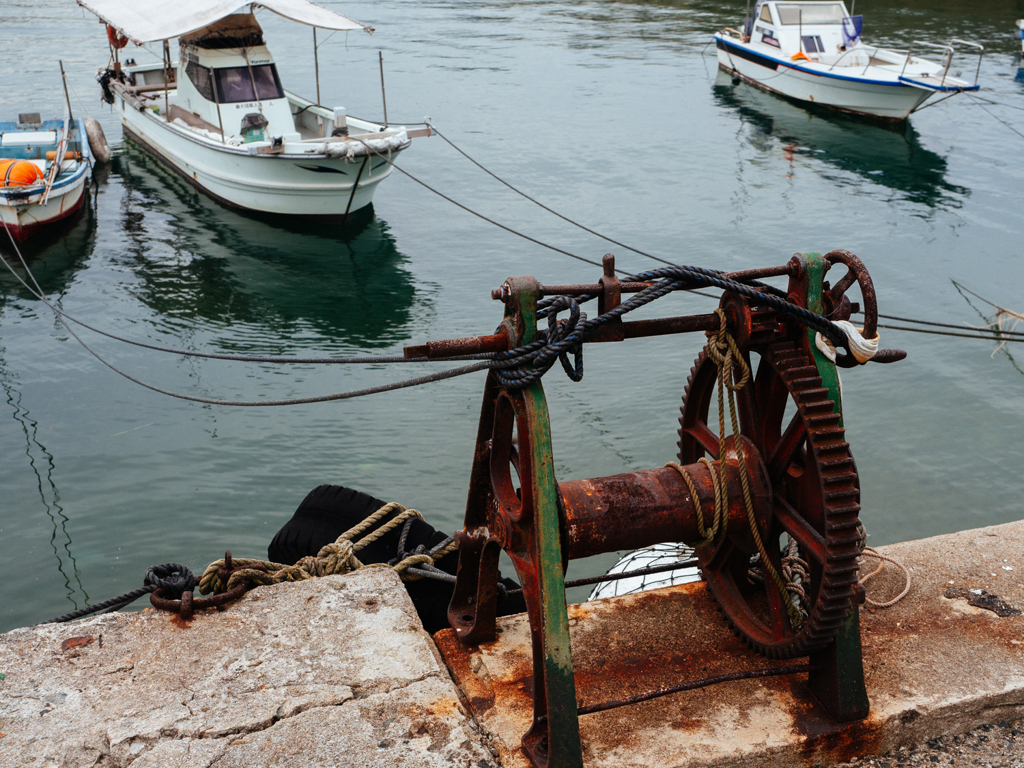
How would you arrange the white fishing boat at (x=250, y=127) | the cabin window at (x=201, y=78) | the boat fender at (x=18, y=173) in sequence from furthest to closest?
the cabin window at (x=201, y=78) < the white fishing boat at (x=250, y=127) < the boat fender at (x=18, y=173)

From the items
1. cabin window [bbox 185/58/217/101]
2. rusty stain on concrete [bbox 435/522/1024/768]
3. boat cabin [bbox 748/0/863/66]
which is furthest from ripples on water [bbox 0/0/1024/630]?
rusty stain on concrete [bbox 435/522/1024/768]

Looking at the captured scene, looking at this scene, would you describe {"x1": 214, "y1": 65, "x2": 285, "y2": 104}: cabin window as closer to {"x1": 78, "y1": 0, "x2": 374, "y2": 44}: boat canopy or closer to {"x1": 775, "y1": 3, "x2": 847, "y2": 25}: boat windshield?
{"x1": 78, "y1": 0, "x2": 374, "y2": 44}: boat canopy

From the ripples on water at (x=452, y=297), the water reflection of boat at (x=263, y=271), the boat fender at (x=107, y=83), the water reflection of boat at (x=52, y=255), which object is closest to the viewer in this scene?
the ripples on water at (x=452, y=297)

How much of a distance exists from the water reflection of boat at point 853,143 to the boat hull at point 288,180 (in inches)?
355

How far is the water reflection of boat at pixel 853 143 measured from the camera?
54.0 feet

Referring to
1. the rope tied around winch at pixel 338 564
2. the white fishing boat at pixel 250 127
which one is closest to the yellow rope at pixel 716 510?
the rope tied around winch at pixel 338 564

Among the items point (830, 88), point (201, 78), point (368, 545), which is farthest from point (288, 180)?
point (830, 88)

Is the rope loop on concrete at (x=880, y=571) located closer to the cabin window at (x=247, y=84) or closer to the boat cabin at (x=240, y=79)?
the boat cabin at (x=240, y=79)

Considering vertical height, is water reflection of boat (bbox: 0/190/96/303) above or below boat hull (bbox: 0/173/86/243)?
below

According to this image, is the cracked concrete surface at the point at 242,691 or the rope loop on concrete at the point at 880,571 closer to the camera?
the cracked concrete surface at the point at 242,691

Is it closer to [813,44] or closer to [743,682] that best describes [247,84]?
[743,682]

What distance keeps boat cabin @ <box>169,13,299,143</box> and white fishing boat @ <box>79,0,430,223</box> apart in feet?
0.06

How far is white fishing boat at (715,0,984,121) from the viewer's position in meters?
19.6

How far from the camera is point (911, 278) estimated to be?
1231 cm
